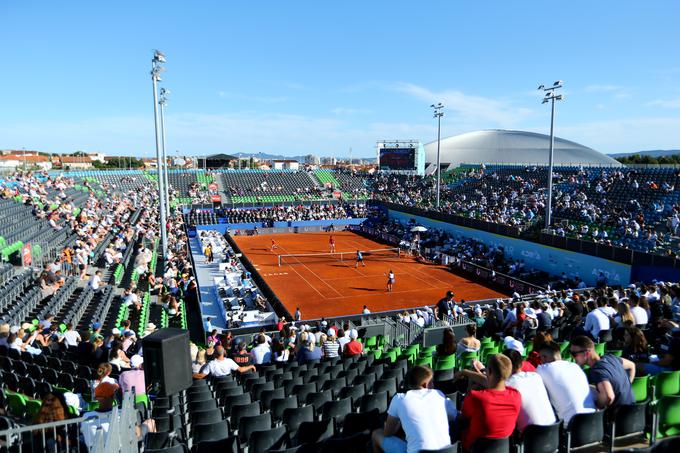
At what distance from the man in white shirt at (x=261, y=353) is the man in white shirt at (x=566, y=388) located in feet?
27.1

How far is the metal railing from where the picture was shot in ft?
17.5

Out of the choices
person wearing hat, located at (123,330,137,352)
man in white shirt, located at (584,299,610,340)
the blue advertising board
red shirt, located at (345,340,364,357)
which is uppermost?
man in white shirt, located at (584,299,610,340)

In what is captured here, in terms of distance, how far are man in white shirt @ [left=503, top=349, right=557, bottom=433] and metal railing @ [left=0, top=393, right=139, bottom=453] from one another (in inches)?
168

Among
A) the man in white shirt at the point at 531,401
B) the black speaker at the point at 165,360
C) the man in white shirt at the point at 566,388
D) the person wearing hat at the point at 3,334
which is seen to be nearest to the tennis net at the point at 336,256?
the person wearing hat at the point at 3,334

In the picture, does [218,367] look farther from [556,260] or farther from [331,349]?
[556,260]

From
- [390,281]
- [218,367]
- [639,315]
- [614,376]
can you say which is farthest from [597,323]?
[390,281]

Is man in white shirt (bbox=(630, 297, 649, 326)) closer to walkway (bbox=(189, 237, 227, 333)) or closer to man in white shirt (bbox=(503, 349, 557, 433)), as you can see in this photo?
man in white shirt (bbox=(503, 349, 557, 433))

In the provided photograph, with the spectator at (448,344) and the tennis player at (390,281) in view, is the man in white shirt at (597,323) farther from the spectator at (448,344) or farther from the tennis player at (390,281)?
Result: the tennis player at (390,281)

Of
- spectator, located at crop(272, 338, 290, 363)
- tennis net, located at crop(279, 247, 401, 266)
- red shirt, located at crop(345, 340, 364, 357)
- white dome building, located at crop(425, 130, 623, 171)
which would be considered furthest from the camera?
white dome building, located at crop(425, 130, 623, 171)

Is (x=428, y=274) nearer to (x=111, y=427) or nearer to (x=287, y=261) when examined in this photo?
(x=287, y=261)

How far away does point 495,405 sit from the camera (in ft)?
15.1

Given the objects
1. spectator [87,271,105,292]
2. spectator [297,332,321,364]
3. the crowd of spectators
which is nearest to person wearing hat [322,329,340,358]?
spectator [297,332,321,364]

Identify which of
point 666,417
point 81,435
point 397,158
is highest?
point 397,158

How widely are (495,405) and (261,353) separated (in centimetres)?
855
